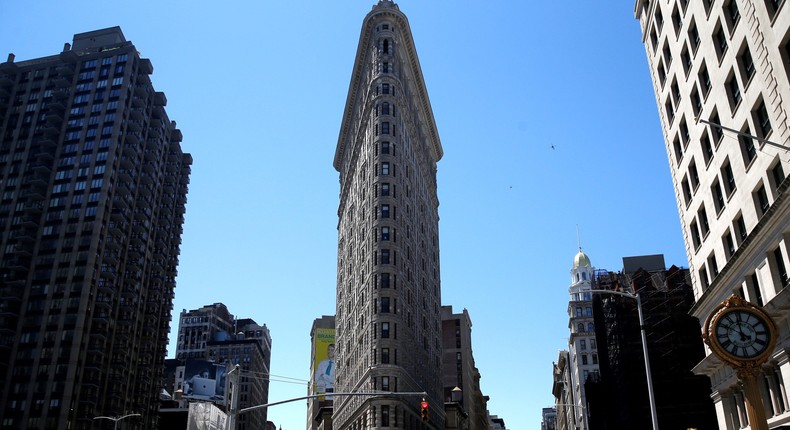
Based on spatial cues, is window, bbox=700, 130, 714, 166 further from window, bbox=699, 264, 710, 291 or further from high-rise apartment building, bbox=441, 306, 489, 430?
high-rise apartment building, bbox=441, 306, 489, 430

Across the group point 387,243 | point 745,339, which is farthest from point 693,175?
point 387,243

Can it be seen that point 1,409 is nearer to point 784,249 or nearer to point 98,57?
point 98,57

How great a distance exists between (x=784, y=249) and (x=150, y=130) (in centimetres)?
13267

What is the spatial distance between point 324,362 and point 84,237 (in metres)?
60.6

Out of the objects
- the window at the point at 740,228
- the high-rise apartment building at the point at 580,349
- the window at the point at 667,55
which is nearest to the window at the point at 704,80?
the window at the point at 667,55

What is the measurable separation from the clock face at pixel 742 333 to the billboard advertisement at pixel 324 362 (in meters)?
127

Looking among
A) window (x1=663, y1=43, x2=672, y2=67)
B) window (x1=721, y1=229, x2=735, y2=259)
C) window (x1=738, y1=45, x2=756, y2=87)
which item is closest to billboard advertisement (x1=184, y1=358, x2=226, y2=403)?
window (x1=663, y1=43, x2=672, y2=67)

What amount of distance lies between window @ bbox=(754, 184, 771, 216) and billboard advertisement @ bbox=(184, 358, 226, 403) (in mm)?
131712

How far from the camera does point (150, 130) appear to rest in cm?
14175

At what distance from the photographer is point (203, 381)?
14900cm

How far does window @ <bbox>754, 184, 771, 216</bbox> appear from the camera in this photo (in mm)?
30906

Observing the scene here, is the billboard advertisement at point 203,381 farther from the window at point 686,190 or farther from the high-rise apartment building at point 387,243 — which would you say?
the window at point 686,190

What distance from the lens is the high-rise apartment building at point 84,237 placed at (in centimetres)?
10900

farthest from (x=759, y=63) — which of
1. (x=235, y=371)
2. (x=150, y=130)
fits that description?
(x=150, y=130)
